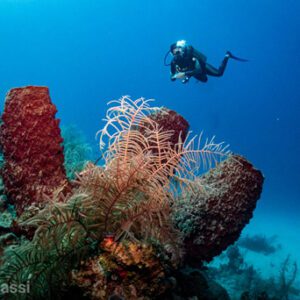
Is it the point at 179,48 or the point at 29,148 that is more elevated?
the point at 179,48

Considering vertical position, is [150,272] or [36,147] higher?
[36,147]

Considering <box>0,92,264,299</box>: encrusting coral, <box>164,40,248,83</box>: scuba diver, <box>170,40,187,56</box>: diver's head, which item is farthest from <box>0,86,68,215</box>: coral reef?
<box>170,40,187,56</box>: diver's head

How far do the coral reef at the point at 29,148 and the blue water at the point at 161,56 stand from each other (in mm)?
107681

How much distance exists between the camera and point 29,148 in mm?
3688

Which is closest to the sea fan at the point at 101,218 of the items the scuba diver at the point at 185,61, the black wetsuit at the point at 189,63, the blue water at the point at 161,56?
the scuba diver at the point at 185,61

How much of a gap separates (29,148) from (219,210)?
2.59 meters

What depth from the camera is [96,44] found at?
15488 centimetres

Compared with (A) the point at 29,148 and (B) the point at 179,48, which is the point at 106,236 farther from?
(B) the point at 179,48

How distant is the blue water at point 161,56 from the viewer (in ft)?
403

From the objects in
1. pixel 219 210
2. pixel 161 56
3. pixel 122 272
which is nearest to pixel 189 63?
pixel 219 210

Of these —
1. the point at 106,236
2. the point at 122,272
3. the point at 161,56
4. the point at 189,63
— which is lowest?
the point at 122,272

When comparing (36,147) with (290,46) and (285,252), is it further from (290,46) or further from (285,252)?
(290,46)

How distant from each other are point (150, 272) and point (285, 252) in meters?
17.5

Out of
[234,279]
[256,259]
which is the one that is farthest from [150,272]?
[256,259]
